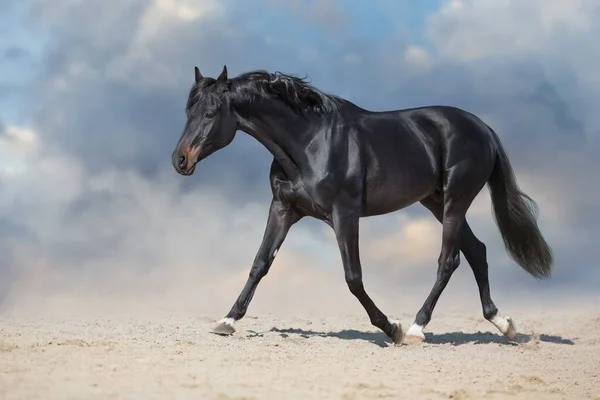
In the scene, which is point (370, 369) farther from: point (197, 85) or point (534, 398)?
point (197, 85)

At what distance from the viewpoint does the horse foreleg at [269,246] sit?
765 centimetres

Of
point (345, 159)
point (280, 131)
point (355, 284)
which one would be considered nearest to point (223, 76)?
point (280, 131)

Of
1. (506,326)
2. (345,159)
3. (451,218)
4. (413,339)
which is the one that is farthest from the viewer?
(506,326)

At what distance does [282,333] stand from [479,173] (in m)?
2.47

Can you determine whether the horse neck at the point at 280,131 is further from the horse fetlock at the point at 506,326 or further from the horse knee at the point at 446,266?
the horse fetlock at the point at 506,326

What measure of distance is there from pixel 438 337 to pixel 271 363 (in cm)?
288

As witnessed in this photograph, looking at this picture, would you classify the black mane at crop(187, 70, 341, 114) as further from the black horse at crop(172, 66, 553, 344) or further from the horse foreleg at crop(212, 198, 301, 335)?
the horse foreleg at crop(212, 198, 301, 335)

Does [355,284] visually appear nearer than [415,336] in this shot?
Yes

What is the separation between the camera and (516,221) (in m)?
8.93

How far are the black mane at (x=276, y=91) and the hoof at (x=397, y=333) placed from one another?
6.58 feet

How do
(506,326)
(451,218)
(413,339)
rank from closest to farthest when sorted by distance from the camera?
(413,339) < (451,218) < (506,326)

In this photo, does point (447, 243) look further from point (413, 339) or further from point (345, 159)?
point (345, 159)

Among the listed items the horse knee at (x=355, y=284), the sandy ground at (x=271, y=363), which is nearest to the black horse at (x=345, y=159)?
the horse knee at (x=355, y=284)

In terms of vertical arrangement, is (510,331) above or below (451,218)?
→ below
